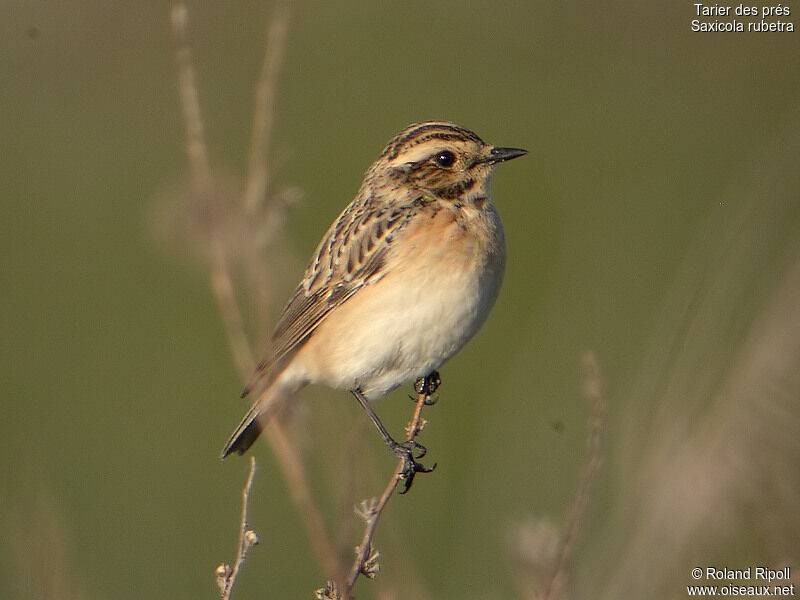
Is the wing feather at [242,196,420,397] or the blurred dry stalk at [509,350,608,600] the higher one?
the wing feather at [242,196,420,397]

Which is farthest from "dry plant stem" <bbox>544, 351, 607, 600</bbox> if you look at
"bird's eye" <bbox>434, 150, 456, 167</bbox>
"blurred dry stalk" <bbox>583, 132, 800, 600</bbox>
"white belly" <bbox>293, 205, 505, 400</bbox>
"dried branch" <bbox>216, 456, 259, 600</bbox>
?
"bird's eye" <bbox>434, 150, 456, 167</bbox>

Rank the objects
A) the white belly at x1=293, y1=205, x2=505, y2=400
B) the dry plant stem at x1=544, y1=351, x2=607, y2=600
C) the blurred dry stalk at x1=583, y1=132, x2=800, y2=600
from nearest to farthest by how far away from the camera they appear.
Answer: the dry plant stem at x1=544, y1=351, x2=607, y2=600, the blurred dry stalk at x1=583, y1=132, x2=800, y2=600, the white belly at x1=293, y1=205, x2=505, y2=400

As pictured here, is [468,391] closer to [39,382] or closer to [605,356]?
[605,356]

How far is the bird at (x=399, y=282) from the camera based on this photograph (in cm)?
487

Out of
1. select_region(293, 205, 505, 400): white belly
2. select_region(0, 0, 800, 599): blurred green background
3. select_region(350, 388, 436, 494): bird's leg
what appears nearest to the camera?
select_region(0, 0, 800, 599): blurred green background

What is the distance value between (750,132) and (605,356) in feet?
15.7

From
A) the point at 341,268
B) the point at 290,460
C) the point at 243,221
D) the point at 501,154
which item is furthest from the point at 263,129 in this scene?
the point at 501,154

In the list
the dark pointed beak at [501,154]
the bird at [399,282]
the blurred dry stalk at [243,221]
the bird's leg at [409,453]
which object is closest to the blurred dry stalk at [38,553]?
the blurred dry stalk at [243,221]

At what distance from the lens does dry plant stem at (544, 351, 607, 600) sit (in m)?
3.38

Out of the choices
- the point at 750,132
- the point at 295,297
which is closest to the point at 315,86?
the point at 750,132

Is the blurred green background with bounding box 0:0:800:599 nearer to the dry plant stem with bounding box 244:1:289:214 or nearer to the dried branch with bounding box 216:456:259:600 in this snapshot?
the dried branch with bounding box 216:456:259:600

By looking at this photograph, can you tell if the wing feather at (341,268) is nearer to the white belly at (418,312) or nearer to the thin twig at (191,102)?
the white belly at (418,312)

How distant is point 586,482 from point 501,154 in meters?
2.06

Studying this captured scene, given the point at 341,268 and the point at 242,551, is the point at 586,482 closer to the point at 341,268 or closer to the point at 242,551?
the point at 242,551
